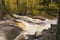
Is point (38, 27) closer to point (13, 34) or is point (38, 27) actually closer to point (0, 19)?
point (13, 34)

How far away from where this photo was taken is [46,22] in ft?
9.65

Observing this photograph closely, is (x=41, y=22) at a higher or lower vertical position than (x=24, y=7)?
lower

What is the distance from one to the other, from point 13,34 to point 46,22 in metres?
0.47

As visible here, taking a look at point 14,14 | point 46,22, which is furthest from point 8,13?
point 46,22

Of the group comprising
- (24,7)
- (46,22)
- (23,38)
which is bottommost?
(23,38)

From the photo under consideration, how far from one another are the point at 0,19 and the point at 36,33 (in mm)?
524

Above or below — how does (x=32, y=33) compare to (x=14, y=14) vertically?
below

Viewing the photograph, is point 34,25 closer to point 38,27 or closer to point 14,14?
point 38,27

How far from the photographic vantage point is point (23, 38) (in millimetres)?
2875

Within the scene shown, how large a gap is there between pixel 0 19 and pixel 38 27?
0.53m

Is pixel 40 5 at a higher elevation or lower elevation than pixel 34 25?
higher

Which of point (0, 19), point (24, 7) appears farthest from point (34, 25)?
point (0, 19)

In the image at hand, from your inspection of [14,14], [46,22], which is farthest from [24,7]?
[46,22]

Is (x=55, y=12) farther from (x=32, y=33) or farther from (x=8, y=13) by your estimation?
(x=8, y=13)
